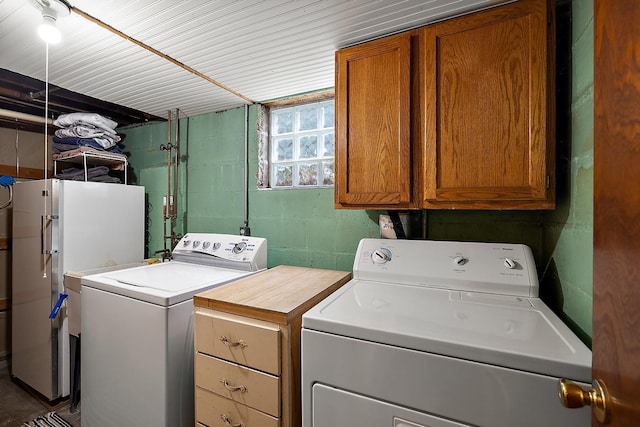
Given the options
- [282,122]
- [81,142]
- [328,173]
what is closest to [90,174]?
[81,142]

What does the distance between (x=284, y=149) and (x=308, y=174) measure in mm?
319

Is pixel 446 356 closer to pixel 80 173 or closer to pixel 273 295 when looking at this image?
pixel 273 295

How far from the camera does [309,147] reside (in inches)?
84.0

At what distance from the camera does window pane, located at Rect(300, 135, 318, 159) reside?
2.11m

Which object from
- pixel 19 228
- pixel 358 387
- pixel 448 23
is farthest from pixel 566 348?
pixel 19 228

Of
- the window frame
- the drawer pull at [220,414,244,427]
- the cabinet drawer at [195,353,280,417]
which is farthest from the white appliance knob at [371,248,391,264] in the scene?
the drawer pull at [220,414,244,427]

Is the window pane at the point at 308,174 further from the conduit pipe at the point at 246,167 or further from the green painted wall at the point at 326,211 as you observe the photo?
the conduit pipe at the point at 246,167

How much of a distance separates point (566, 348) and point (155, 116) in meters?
3.23

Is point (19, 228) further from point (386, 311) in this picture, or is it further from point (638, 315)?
point (638, 315)

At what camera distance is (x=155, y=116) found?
8.89 ft

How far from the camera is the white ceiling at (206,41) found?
1.25m

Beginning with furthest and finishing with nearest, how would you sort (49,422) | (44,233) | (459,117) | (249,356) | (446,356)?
(44,233) < (49,422) < (459,117) < (249,356) < (446,356)

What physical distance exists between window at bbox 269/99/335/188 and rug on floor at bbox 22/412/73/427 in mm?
2142

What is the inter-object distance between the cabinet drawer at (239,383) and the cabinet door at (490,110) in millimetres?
1024
